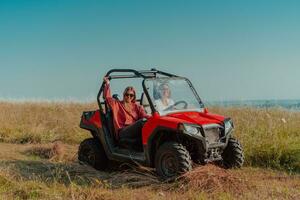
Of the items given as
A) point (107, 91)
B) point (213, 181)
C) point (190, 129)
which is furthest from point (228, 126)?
point (107, 91)

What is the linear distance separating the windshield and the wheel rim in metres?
0.78

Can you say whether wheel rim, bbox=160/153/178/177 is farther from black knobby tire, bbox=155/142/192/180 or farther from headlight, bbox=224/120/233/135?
headlight, bbox=224/120/233/135

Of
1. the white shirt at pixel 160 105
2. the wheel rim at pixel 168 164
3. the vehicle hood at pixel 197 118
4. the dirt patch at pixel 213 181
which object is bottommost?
the dirt patch at pixel 213 181

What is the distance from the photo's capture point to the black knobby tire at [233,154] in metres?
8.69

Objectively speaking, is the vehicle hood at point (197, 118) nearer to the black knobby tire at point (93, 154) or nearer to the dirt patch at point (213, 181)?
the dirt patch at point (213, 181)

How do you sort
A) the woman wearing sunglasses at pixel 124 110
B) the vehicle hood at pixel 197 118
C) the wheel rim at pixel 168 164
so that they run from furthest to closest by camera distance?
the woman wearing sunglasses at pixel 124 110
the vehicle hood at pixel 197 118
the wheel rim at pixel 168 164

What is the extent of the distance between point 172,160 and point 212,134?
72 centimetres

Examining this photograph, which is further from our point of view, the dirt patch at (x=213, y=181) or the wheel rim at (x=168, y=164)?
the wheel rim at (x=168, y=164)

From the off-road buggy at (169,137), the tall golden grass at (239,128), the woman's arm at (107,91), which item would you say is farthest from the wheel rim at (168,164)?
the tall golden grass at (239,128)

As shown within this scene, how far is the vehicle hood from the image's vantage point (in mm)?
8109

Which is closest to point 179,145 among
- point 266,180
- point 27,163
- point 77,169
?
point 266,180

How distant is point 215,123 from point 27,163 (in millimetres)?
3782

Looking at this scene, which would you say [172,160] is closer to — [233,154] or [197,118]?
[197,118]

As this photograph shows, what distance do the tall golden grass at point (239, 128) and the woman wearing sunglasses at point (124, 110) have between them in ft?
7.18
